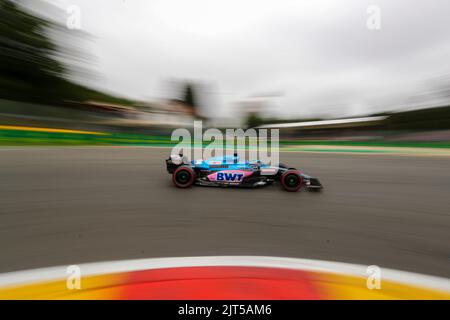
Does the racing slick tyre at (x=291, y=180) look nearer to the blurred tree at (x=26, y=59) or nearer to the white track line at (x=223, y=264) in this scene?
the white track line at (x=223, y=264)

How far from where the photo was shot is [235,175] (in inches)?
151

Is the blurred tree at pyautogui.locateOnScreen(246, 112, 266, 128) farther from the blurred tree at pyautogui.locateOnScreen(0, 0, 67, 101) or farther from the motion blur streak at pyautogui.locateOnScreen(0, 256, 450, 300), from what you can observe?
the motion blur streak at pyautogui.locateOnScreen(0, 256, 450, 300)

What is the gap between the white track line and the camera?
6.16 ft

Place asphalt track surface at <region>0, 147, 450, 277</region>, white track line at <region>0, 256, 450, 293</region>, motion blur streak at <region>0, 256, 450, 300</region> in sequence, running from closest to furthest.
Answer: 1. motion blur streak at <region>0, 256, 450, 300</region>
2. white track line at <region>0, 256, 450, 293</region>
3. asphalt track surface at <region>0, 147, 450, 277</region>

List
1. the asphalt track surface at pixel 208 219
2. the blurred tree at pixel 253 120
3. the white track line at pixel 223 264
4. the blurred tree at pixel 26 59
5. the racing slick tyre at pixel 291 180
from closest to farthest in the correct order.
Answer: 1. the white track line at pixel 223 264
2. the asphalt track surface at pixel 208 219
3. the racing slick tyre at pixel 291 180
4. the blurred tree at pixel 26 59
5. the blurred tree at pixel 253 120

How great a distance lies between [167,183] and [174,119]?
56.0ft

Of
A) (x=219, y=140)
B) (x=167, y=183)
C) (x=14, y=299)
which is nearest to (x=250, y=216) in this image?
(x=167, y=183)

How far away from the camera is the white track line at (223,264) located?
6.16ft

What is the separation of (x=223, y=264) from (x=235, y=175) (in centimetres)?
190

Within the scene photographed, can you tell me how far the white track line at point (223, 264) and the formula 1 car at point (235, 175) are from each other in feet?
5.77

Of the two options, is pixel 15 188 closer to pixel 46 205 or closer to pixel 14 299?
pixel 46 205

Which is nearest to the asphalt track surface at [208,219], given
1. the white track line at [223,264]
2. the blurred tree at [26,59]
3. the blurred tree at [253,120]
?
the white track line at [223,264]

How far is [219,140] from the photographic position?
1186 cm

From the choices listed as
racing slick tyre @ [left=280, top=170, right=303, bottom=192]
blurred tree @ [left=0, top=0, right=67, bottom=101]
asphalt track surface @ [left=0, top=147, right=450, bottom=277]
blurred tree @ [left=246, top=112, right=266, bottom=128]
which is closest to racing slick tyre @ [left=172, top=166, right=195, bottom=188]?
asphalt track surface @ [left=0, top=147, right=450, bottom=277]
